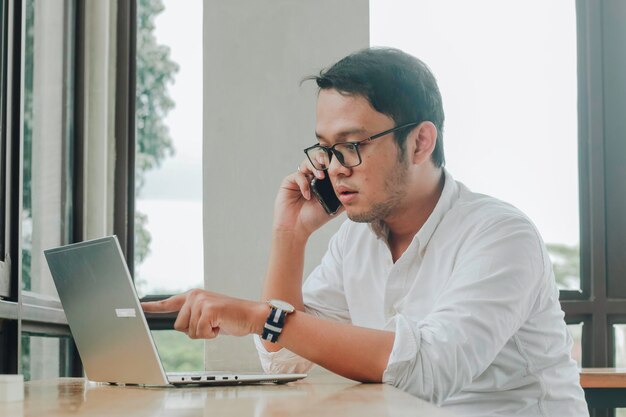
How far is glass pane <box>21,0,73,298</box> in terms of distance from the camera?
277 cm

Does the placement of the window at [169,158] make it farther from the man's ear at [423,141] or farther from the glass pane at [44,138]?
the man's ear at [423,141]

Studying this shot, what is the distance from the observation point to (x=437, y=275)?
2.05 metres

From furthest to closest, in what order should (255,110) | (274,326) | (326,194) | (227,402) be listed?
1. (255,110)
2. (326,194)
3. (274,326)
4. (227,402)

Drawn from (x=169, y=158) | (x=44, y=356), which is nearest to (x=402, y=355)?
(x=44, y=356)

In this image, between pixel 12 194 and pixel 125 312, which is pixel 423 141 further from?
pixel 12 194

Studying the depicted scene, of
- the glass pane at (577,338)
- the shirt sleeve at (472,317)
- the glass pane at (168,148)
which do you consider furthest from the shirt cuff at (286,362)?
the glass pane at (577,338)

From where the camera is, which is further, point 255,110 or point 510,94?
point 510,94

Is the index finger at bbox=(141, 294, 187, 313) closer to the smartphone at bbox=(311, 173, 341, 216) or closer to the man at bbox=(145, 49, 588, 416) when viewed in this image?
the man at bbox=(145, 49, 588, 416)

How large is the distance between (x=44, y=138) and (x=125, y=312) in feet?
4.97

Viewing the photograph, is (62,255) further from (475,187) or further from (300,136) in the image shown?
(475,187)

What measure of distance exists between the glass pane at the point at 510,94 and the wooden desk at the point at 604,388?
25.2 inches

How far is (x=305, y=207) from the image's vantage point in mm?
2412

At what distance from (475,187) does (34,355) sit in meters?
1.74

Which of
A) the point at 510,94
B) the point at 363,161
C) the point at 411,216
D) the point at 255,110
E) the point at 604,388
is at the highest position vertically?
the point at 510,94
